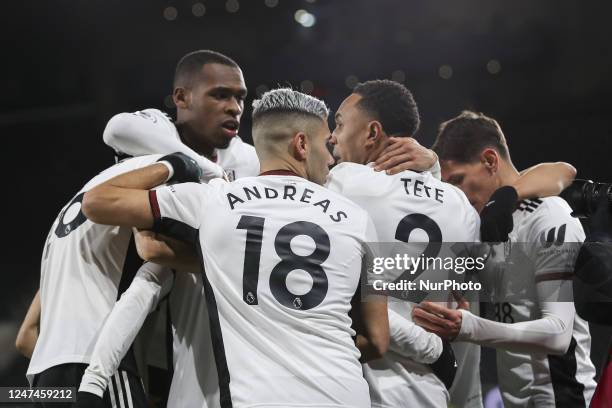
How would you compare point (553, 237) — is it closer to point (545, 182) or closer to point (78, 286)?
point (545, 182)

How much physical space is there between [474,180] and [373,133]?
558 mm

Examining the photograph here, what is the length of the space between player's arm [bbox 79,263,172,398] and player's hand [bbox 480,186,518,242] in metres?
1.04

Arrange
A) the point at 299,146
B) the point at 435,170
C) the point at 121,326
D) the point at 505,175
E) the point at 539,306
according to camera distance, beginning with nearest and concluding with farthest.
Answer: the point at 121,326 → the point at 299,146 → the point at 435,170 → the point at 539,306 → the point at 505,175

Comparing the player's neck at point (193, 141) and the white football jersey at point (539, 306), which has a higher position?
the player's neck at point (193, 141)

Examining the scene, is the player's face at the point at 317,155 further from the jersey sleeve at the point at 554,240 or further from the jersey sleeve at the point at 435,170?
the jersey sleeve at the point at 554,240

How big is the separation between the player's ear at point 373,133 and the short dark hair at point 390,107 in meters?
0.02

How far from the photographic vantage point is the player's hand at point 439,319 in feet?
7.29

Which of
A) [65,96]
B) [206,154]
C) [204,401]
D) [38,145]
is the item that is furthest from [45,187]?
[204,401]

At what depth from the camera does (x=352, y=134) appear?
2.54 m

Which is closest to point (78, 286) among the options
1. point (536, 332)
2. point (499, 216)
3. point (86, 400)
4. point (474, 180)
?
point (86, 400)

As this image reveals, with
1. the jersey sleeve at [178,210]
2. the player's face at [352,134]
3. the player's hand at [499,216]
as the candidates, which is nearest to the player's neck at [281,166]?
the jersey sleeve at [178,210]

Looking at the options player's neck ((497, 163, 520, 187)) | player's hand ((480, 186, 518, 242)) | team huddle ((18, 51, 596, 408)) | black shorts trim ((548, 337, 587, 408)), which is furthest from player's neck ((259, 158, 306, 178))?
black shorts trim ((548, 337, 587, 408))

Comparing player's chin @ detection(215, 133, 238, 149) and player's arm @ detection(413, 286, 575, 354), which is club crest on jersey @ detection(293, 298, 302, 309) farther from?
player's chin @ detection(215, 133, 238, 149)

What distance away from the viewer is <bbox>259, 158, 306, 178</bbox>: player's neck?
1.99 m
